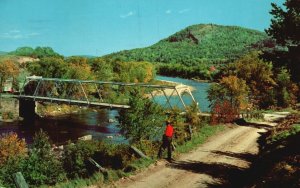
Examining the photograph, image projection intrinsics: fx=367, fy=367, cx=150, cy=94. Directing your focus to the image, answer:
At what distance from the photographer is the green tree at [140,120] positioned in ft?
104

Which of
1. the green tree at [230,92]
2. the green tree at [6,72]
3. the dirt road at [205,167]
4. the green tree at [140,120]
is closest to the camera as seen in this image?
the dirt road at [205,167]

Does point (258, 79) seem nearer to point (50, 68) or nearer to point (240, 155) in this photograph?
point (240, 155)

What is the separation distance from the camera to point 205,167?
20.8 m

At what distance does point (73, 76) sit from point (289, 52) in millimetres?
70012

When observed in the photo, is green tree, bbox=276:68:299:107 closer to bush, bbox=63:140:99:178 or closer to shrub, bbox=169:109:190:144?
shrub, bbox=169:109:190:144

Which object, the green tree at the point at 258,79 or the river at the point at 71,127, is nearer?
the river at the point at 71,127

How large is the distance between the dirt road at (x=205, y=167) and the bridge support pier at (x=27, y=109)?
4699 cm

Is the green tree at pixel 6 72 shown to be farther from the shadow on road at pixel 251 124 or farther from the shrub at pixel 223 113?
the shadow on road at pixel 251 124

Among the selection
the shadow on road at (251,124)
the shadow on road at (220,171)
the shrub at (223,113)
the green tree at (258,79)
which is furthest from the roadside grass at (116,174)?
the green tree at (258,79)

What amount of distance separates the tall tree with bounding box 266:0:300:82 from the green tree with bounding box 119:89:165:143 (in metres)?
12.3

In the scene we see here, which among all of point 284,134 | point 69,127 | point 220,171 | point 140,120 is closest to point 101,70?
point 69,127

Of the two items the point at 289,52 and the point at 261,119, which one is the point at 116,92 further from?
the point at 289,52

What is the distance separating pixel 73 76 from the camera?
87.6 meters

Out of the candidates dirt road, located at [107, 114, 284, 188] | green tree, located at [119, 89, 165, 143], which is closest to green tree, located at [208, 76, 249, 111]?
green tree, located at [119, 89, 165, 143]
